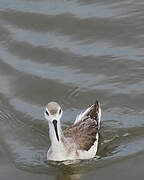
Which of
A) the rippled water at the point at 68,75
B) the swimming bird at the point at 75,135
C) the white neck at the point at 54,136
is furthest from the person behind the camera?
the rippled water at the point at 68,75

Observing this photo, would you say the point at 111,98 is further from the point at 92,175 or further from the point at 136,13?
the point at 136,13

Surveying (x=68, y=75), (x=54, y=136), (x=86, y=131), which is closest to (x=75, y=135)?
(x=86, y=131)

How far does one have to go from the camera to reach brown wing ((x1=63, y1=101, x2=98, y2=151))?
1068 cm

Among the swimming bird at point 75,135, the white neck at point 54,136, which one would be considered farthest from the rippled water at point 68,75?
the white neck at point 54,136

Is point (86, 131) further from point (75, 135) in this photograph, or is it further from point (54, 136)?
point (54, 136)

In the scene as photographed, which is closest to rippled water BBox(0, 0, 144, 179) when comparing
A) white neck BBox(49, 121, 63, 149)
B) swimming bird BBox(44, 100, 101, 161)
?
swimming bird BBox(44, 100, 101, 161)

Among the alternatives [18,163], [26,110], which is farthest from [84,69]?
[18,163]

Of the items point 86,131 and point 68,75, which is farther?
point 68,75

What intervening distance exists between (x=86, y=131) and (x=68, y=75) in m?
2.38

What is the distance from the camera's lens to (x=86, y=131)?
1097 cm

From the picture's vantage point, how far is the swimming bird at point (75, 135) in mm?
9633

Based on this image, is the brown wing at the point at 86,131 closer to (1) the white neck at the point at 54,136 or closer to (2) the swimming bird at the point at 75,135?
(2) the swimming bird at the point at 75,135

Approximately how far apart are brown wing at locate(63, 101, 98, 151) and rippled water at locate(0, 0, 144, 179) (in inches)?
10.4

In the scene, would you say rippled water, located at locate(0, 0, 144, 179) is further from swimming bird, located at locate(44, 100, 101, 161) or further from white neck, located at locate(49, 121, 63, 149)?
white neck, located at locate(49, 121, 63, 149)
